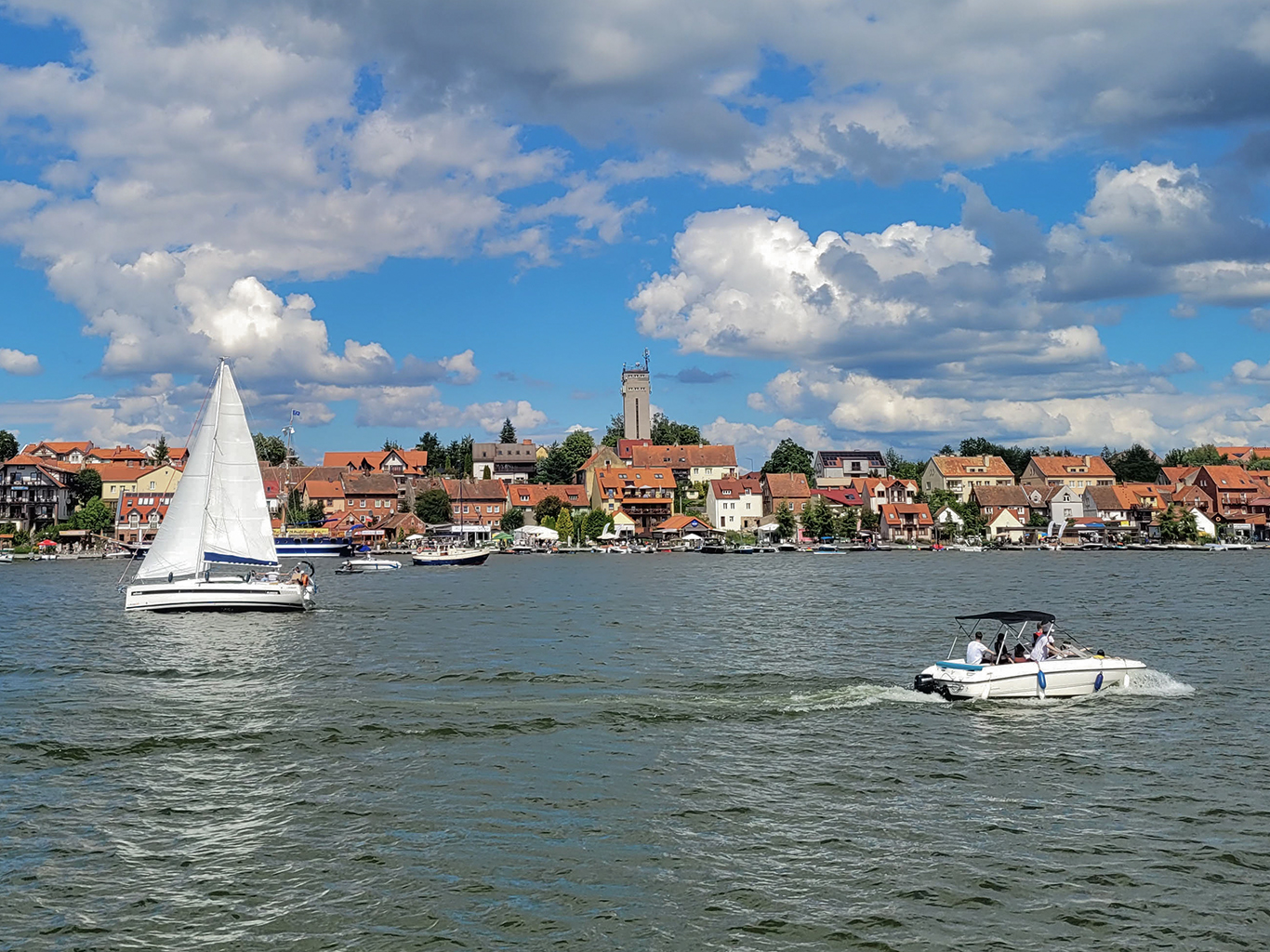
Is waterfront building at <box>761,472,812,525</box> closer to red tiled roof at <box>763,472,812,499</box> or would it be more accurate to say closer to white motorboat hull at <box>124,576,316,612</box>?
red tiled roof at <box>763,472,812,499</box>

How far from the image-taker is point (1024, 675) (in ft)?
89.7

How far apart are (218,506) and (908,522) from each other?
131047 millimetres

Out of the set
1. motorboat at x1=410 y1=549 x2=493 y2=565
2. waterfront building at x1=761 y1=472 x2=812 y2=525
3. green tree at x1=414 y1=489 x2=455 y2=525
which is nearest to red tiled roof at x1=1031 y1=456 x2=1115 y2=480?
waterfront building at x1=761 y1=472 x2=812 y2=525

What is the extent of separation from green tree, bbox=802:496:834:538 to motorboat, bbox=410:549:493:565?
59.0 m

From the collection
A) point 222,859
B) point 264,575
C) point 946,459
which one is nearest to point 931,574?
point 264,575

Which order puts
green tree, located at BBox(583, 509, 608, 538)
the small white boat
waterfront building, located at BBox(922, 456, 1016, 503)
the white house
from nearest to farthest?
1. the small white boat
2. green tree, located at BBox(583, 509, 608, 538)
3. the white house
4. waterfront building, located at BBox(922, 456, 1016, 503)

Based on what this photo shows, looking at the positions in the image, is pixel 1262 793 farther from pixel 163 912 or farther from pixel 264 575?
pixel 264 575

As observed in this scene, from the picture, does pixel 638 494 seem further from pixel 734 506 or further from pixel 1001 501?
pixel 1001 501

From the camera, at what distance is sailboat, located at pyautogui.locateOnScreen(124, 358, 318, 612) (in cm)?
4941

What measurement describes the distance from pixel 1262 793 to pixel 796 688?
40.7 feet

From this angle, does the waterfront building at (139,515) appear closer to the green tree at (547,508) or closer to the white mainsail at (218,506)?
the green tree at (547,508)

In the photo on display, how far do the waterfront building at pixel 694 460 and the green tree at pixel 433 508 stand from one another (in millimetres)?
36614

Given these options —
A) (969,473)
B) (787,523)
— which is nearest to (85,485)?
(787,523)

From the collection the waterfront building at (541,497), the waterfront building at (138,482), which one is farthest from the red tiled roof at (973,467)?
the waterfront building at (138,482)
